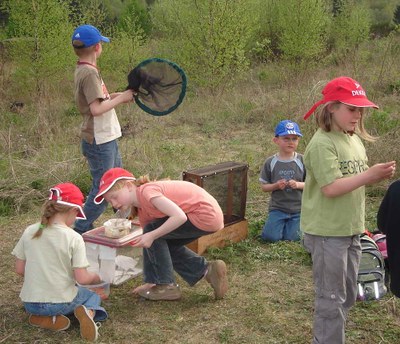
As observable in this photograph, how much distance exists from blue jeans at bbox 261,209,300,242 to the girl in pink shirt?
3.76ft

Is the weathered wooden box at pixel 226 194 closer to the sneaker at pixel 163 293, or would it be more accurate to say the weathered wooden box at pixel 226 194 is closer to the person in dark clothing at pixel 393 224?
the sneaker at pixel 163 293

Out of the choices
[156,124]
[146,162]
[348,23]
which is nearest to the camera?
[146,162]

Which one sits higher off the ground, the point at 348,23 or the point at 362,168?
the point at 348,23

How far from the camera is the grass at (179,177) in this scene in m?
3.25

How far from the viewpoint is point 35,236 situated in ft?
10.1

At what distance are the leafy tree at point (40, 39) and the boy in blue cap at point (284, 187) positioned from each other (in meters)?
8.17

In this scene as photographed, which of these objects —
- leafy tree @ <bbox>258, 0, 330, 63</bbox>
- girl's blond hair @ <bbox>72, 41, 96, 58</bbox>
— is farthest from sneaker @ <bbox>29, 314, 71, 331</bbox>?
leafy tree @ <bbox>258, 0, 330, 63</bbox>

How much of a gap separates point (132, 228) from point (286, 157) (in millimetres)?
1563

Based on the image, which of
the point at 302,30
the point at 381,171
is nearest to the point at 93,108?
the point at 381,171

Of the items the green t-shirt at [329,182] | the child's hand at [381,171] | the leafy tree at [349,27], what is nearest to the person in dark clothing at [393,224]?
the child's hand at [381,171]

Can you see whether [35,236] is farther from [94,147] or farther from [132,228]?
[94,147]

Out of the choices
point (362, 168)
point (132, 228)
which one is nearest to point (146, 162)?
point (132, 228)

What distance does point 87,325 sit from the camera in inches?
121

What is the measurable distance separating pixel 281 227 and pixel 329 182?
219 centimetres
